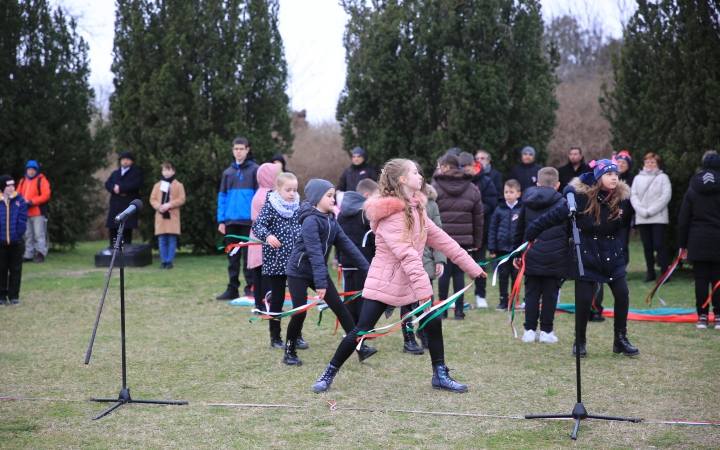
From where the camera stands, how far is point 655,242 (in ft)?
38.9

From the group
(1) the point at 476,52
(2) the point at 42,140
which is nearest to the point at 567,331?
(1) the point at 476,52

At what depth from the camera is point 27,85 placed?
16.7 m

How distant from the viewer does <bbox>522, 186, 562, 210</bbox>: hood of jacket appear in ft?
25.0

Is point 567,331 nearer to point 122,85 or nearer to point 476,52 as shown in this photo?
point 476,52

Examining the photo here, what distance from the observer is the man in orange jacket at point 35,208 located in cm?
1501

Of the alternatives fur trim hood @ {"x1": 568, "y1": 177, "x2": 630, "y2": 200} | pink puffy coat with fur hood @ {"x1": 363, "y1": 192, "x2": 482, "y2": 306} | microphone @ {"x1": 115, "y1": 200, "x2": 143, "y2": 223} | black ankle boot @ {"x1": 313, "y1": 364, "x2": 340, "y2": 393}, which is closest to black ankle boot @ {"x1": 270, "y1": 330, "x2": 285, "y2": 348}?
black ankle boot @ {"x1": 313, "y1": 364, "x2": 340, "y2": 393}

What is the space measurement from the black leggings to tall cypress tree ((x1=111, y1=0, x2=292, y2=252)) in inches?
456

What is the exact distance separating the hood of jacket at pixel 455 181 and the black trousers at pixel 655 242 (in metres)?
4.48

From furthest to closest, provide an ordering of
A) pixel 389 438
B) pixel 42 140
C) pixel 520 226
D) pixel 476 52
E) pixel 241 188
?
pixel 42 140, pixel 476 52, pixel 241 188, pixel 520 226, pixel 389 438

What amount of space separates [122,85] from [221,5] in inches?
116

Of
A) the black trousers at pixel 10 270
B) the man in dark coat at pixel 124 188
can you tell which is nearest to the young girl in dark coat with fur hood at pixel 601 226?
the black trousers at pixel 10 270

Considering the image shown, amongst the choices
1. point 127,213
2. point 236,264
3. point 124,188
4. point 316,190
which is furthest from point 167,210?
point 127,213

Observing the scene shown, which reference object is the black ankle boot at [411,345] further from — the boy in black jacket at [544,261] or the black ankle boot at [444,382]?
the black ankle boot at [444,382]

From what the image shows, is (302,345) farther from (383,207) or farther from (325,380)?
(383,207)
